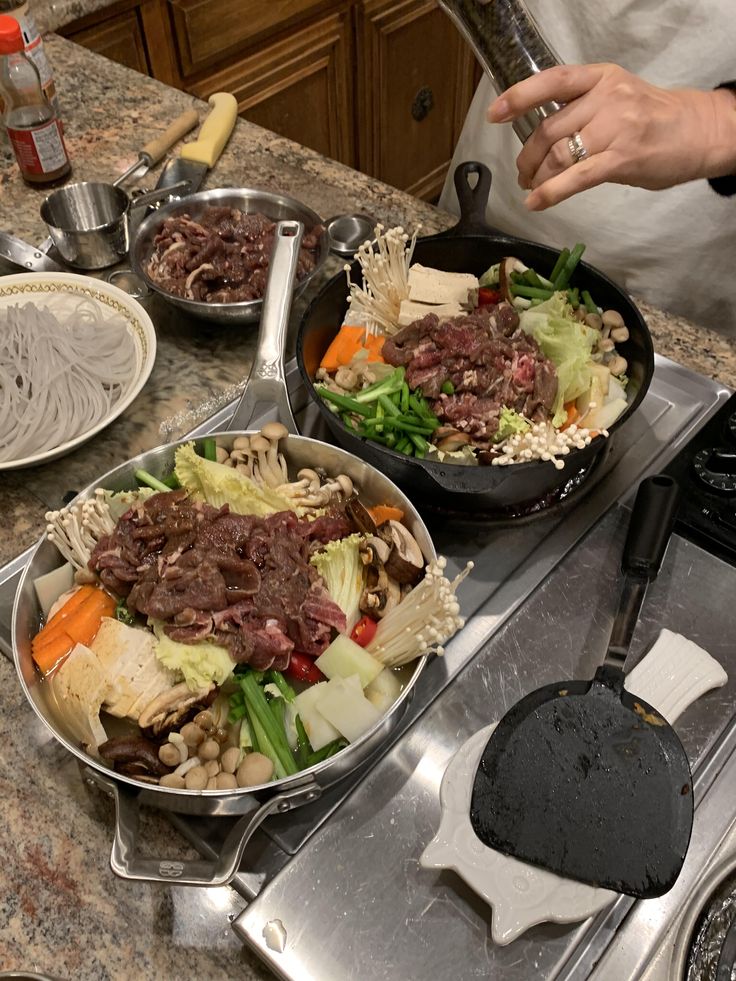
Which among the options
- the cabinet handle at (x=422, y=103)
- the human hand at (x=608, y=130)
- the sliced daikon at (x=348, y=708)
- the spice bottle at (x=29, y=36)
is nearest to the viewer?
the sliced daikon at (x=348, y=708)

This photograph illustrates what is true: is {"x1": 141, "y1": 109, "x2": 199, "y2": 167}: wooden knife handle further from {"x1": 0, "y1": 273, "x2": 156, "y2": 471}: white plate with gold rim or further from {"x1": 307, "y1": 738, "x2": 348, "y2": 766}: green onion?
{"x1": 307, "y1": 738, "x2": 348, "y2": 766}: green onion

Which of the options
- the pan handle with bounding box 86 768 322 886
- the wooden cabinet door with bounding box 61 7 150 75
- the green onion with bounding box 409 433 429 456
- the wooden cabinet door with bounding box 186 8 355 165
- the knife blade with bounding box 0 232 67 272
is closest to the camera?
the pan handle with bounding box 86 768 322 886

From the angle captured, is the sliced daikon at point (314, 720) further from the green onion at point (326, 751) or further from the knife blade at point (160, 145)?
the knife blade at point (160, 145)

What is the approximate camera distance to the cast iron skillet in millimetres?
1105

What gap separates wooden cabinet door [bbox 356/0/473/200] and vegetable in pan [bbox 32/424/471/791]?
2843mm

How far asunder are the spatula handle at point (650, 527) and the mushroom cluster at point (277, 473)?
0.41 meters

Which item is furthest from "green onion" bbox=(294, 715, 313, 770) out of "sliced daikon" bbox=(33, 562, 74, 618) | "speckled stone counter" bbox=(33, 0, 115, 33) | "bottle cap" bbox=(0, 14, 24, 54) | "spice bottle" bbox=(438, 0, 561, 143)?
"speckled stone counter" bbox=(33, 0, 115, 33)

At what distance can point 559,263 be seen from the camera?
1391mm

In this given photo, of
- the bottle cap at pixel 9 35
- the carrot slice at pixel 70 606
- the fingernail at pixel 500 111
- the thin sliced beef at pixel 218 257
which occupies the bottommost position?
the carrot slice at pixel 70 606

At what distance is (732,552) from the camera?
115 cm

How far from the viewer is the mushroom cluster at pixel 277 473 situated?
1.15m

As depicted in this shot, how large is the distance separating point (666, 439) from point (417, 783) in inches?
29.6

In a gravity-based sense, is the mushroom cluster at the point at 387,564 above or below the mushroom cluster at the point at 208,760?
above

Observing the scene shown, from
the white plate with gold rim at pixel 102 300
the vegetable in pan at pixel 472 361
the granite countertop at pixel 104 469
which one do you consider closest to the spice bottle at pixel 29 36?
the granite countertop at pixel 104 469
